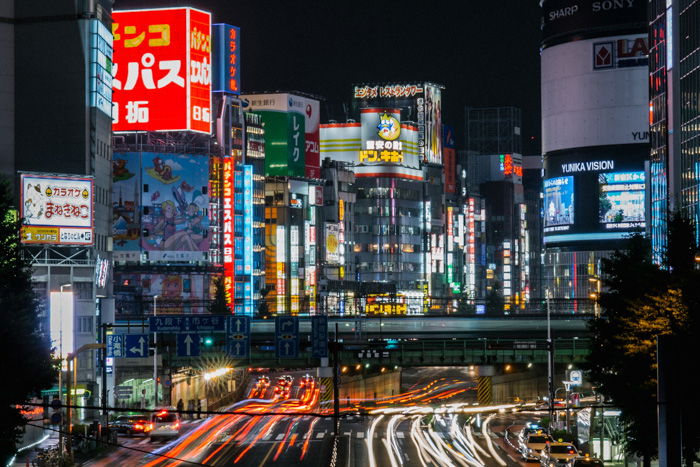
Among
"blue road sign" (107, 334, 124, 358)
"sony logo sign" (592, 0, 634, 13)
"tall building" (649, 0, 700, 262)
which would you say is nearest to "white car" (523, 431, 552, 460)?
"tall building" (649, 0, 700, 262)

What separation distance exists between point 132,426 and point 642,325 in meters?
42.4

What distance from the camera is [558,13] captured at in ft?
633

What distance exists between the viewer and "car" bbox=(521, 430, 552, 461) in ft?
238

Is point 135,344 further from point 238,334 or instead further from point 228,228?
point 228,228

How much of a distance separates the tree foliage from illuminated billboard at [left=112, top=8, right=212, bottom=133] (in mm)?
91127

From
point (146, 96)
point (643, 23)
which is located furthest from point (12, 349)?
point (643, 23)

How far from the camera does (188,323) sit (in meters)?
86.1

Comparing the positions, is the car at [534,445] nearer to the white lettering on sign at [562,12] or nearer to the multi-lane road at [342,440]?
the multi-lane road at [342,440]

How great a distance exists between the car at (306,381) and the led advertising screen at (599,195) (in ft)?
148

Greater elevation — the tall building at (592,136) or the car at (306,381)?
the tall building at (592,136)

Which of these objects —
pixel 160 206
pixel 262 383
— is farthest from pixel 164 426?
pixel 262 383

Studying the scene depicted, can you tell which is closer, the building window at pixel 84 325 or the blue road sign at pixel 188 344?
the blue road sign at pixel 188 344

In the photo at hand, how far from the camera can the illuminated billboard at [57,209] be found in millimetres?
100250

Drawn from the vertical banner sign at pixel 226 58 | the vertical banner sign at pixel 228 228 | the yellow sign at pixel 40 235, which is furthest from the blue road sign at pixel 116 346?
the vertical banner sign at pixel 226 58
